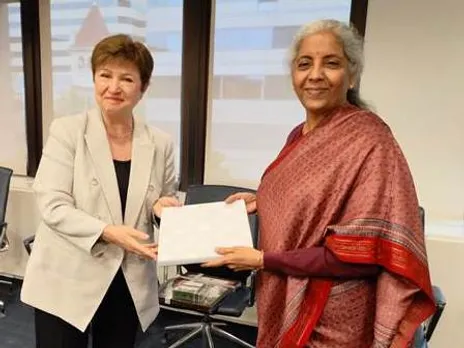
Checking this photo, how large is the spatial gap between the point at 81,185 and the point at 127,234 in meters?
0.21

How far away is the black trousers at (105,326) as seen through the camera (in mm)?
1331

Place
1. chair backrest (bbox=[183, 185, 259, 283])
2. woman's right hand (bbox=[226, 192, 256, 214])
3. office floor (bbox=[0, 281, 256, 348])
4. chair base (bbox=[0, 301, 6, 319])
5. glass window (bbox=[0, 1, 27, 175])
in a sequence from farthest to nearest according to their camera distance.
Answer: glass window (bbox=[0, 1, 27, 175]) → chair base (bbox=[0, 301, 6, 319]) → office floor (bbox=[0, 281, 256, 348]) → chair backrest (bbox=[183, 185, 259, 283]) → woman's right hand (bbox=[226, 192, 256, 214])

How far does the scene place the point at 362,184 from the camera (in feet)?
3.13

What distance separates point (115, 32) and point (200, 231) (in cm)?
224

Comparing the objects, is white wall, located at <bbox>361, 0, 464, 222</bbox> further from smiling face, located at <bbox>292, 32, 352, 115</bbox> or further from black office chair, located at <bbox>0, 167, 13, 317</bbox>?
black office chair, located at <bbox>0, 167, 13, 317</bbox>

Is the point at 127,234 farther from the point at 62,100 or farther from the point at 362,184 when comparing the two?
the point at 62,100

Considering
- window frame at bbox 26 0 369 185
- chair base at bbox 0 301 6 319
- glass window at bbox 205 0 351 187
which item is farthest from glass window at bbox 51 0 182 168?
chair base at bbox 0 301 6 319

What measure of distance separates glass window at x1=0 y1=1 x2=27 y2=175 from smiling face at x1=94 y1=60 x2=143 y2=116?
2300 millimetres

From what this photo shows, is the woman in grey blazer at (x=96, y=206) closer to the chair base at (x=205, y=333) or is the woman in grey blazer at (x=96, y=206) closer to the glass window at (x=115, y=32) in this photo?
the chair base at (x=205, y=333)

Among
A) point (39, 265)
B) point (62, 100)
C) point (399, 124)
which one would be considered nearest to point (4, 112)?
point (62, 100)

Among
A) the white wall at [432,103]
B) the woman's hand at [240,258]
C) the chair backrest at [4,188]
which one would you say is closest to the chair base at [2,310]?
the chair backrest at [4,188]

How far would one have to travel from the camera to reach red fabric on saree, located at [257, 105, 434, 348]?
0.95 metres

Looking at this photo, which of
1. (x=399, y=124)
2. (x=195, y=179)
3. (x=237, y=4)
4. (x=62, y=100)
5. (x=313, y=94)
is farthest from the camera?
(x=62, y=100)

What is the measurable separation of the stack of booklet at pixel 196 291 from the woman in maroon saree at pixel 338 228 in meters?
1.06
